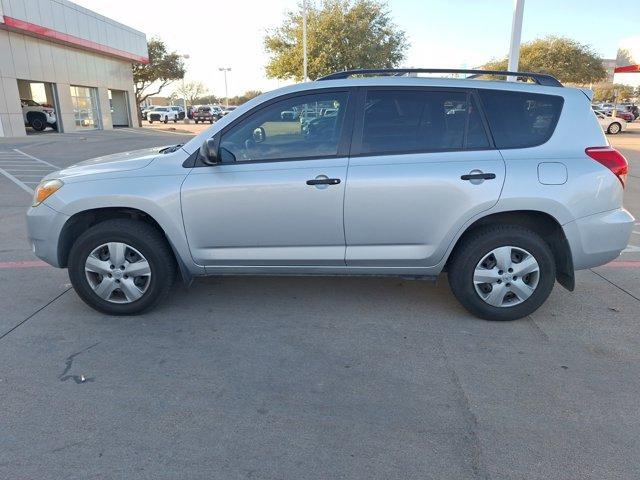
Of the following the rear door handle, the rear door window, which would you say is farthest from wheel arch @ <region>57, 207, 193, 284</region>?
the rear door handle

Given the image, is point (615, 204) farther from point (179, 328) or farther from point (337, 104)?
point (179, 328)

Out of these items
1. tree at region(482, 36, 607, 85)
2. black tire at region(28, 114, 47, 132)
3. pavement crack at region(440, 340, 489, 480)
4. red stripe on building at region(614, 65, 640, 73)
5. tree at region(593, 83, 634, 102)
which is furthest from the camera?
tree at region(593, 83, 634, 102)

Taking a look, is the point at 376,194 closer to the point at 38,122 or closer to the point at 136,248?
the point at 136,248

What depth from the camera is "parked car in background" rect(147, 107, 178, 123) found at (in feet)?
167

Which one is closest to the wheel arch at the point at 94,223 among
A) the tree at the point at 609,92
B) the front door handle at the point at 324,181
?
the front door handle at the point at 324,181

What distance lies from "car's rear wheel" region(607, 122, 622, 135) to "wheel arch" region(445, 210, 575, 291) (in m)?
29.3

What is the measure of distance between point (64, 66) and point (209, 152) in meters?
27.7

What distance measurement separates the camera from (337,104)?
370 cm

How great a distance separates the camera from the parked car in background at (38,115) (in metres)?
26.3

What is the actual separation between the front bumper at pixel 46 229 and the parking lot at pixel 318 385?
0.52 metres

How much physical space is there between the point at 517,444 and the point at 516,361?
0.89 meters

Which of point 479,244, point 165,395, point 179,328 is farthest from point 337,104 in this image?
point 165,395

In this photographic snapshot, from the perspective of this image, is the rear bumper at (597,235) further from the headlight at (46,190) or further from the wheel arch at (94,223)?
the headlight at (46,190)

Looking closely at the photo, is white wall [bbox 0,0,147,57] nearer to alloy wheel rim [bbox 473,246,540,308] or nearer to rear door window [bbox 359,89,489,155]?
rear door window [bbox 359,89,489,155]
